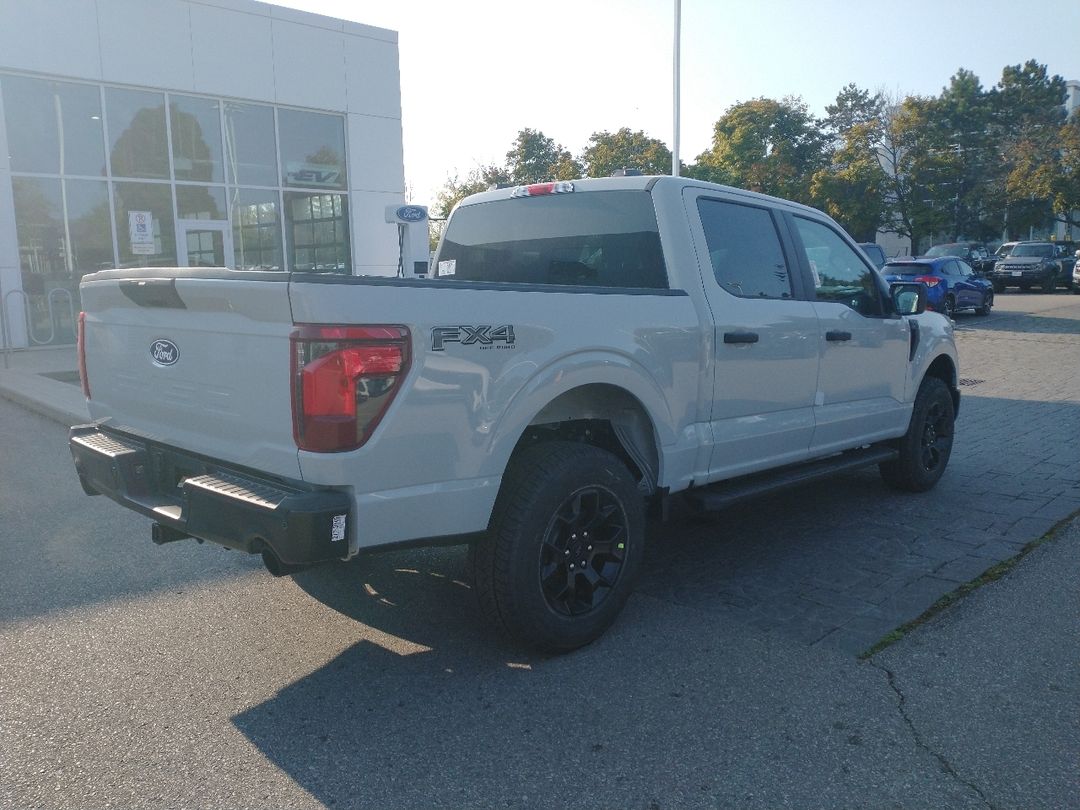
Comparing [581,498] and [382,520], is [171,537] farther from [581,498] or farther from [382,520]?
[581,498]

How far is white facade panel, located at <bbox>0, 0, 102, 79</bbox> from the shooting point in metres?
15.6

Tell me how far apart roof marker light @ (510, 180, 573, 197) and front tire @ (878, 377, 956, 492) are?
3050mm

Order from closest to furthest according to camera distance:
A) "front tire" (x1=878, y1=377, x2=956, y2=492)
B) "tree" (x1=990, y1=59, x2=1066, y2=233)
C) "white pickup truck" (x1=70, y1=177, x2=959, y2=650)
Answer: "white pickup truck" (x1=70, y1=177, x2=959, y2=650), "front tire" (x1=878, y1=377, x2=956, y2=492), "tree" (x1=990, y1=59, x2=1066, y2=233)

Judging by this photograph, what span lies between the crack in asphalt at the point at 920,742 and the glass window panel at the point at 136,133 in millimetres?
17453

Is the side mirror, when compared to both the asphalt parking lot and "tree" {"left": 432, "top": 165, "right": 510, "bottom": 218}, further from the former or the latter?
"tree" {"left": 432, "top": 165, "right": 510, "bottom": 218}

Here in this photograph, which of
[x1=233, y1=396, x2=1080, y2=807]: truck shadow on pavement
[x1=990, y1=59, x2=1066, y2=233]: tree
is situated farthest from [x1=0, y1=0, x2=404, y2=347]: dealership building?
[x1=990, y1=59, x2=1066, y2=233]: tree

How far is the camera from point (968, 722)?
3119 millimetres

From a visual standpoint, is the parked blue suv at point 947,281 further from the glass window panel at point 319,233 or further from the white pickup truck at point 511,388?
the white pickup truck at point 511,388

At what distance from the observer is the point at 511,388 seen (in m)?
3.38

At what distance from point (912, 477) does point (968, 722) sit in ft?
10.9

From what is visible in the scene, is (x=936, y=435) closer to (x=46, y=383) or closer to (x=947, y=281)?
(x=46, y=383)

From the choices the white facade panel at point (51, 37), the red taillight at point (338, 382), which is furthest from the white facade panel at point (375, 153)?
the red taillight at point (338, 382)

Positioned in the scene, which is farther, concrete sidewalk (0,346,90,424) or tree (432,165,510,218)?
tree (432,165,510,218)

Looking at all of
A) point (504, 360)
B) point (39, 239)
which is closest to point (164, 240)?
point (39, 239)
